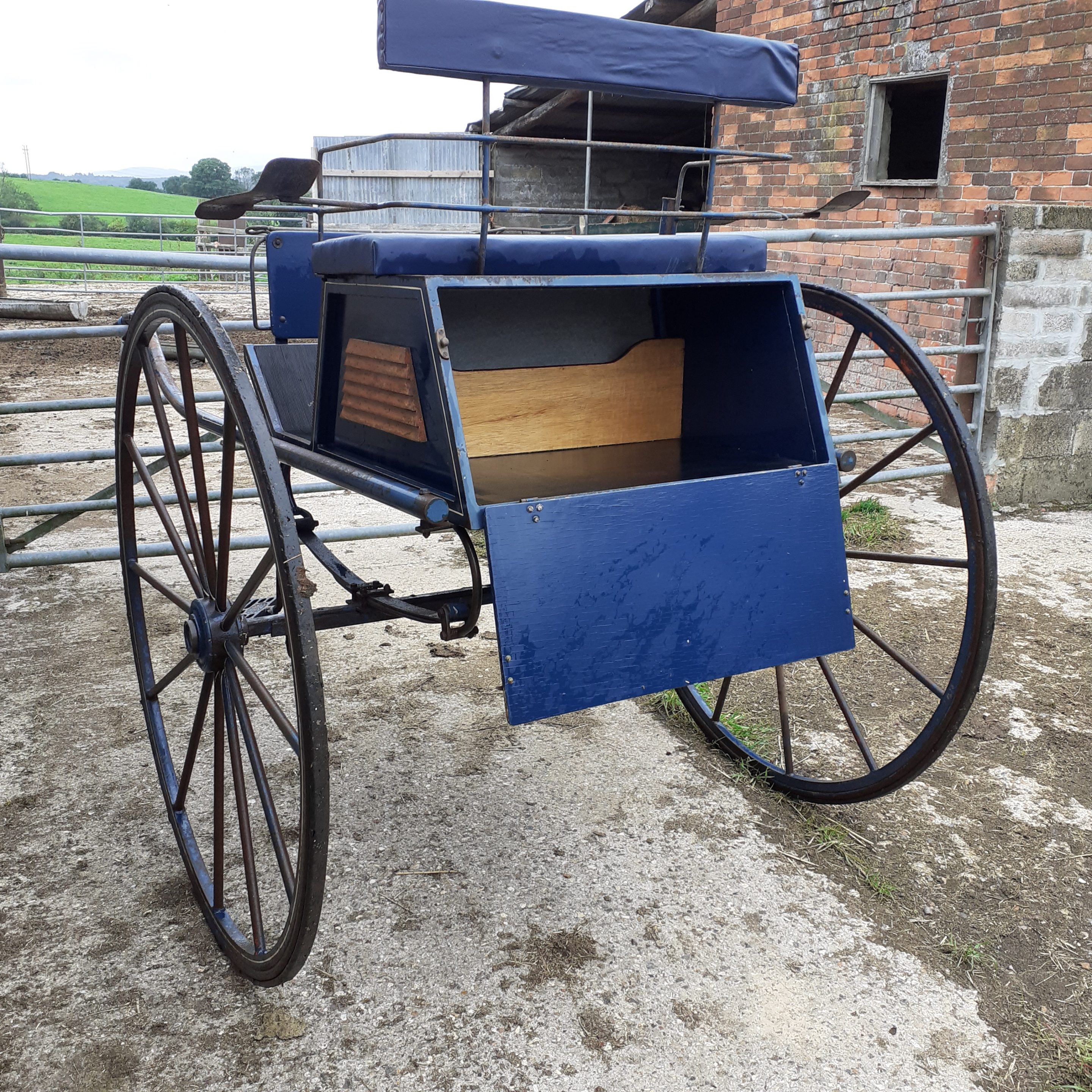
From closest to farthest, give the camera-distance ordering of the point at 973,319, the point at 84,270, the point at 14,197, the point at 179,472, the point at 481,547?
the point at 179,472 < the point at 481,547 < the point at 973,319 < the point at 84,270 < the point at 14,197

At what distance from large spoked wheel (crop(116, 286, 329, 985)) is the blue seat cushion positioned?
1.06 feet

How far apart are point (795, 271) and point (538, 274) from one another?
7.24m

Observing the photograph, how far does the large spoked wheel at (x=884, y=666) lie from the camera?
2.19 m

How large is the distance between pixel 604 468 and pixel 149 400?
179 centimetres

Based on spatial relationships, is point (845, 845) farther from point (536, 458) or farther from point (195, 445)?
point (195, 445)

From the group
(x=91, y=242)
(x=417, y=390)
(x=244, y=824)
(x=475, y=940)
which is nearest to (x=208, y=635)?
(x=244, y=824)

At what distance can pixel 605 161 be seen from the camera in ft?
40.3

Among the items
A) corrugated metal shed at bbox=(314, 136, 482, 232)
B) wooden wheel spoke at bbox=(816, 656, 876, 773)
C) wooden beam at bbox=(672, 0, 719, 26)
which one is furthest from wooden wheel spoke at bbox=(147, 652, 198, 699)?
corrugated metal shed at bbox=(314, 136, 482, 232)

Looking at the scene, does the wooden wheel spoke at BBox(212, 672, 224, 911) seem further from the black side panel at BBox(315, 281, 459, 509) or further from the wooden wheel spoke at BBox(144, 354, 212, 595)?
the black side panel at BBox(315, 281, 459, 509)

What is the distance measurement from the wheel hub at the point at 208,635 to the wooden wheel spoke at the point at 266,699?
0.04m

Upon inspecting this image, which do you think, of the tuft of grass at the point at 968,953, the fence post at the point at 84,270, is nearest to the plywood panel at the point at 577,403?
the tuft of grass at the point at 968,953

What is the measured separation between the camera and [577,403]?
264 centimetres

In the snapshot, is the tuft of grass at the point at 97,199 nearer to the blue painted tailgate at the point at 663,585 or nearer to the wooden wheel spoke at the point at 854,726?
the wooden wheel spoke at the point at 854,726

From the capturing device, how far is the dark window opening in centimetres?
751
